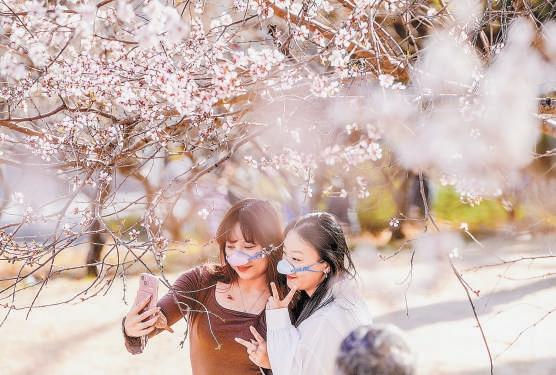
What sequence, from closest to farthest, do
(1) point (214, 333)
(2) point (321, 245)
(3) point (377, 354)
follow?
(3) point (377, 354) < (2) point (321, 245) < (1) point (214, 333)

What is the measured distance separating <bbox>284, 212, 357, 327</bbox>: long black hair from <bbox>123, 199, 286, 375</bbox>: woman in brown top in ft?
0.46

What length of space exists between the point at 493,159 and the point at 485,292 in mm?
2635

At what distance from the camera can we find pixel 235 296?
1903mm

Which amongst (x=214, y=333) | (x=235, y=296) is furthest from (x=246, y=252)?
(x=214, y=333)

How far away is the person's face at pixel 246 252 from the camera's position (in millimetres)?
1837

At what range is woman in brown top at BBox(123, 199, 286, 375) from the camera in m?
1.80

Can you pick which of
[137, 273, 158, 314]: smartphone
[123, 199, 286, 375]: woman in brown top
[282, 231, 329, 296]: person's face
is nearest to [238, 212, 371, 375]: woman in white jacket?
[282, 231, 329, 296]: person's face

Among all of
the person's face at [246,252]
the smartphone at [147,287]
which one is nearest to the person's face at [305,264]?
the person's face at [246,252]

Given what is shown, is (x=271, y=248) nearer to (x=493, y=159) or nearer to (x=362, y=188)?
(x=362, y=188)

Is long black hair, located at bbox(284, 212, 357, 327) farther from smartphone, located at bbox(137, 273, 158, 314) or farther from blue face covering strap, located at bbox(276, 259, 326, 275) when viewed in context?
smartphone, located at bbox(137, 273, 158, 314)

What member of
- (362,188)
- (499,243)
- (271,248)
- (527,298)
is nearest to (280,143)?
(362,188)

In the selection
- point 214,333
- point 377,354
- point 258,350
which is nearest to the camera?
point 377,354

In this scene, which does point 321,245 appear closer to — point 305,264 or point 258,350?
point 305,264

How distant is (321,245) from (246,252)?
1.04 ft
